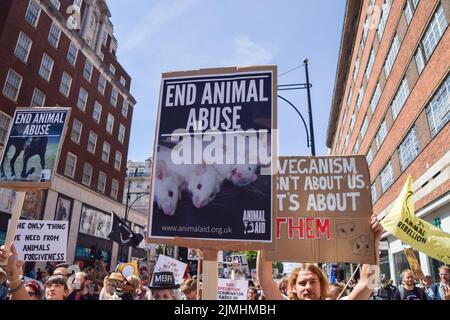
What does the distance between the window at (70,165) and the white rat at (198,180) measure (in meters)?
28.5

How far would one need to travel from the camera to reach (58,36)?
95.2ft

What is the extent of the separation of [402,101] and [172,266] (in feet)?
56.0

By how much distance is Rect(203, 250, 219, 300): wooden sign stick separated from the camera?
8.82 feet

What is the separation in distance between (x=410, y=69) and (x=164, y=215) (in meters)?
19.2

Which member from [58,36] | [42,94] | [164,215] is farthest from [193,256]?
[58,36]

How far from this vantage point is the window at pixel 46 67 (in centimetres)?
2690

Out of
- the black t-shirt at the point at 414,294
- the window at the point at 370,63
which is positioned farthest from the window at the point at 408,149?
the black t-shirt at the point at 414,294

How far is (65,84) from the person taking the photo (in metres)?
29.6

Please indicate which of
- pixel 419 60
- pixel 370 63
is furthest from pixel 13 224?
pixel 370 63

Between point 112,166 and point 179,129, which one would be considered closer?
point 179,129

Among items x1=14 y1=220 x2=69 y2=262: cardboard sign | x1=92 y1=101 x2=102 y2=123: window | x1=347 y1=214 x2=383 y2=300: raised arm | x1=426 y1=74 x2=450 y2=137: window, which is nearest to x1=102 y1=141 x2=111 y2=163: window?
x1=92 y1=101 x2=102 y2=123: window

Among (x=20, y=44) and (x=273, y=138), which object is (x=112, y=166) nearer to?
(x=20, y=44)

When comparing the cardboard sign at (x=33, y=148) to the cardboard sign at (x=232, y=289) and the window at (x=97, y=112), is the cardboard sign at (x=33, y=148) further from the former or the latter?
the window at (x=97, y=112)
